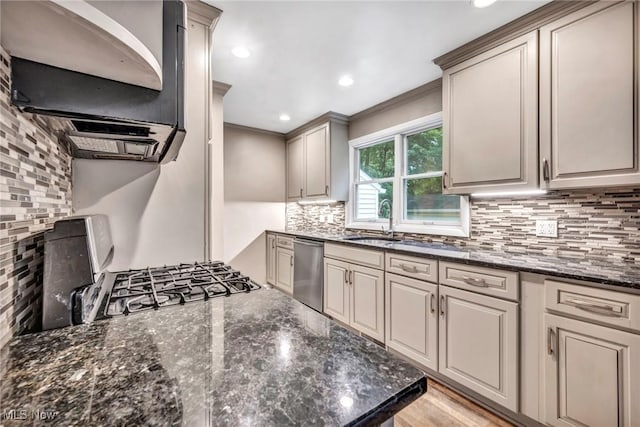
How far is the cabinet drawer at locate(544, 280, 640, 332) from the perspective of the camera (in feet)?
3.78

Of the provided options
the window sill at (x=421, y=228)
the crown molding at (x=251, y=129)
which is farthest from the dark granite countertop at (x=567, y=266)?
the crown molding at (x=251, y=129)

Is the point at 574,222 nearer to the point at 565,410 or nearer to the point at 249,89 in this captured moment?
the point at 565,410

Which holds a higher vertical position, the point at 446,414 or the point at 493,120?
the point at 493,120

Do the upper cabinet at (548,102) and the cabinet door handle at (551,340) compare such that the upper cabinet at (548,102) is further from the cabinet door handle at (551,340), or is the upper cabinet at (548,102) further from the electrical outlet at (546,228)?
the cabinet door handle at (551,340)

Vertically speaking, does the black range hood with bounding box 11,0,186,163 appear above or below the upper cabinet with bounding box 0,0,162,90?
below

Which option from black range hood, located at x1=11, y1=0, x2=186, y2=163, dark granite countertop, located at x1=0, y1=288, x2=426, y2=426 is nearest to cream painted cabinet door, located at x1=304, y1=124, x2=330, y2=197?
black range hood, located at x1=11, y1=0, x2=186, y2=163

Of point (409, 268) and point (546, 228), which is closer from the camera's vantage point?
point (546, 228)

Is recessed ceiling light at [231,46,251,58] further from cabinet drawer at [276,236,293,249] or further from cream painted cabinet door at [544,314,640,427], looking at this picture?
cream painted cabinet door at [544,314,640,427]

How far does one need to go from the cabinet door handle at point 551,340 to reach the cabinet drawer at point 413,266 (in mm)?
615

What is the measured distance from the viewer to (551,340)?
1.35 metres

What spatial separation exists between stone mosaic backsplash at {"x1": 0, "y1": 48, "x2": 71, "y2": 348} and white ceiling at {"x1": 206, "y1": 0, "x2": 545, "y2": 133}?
4.17 ft

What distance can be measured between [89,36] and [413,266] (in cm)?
196

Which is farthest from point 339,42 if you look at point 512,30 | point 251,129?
point 251,129

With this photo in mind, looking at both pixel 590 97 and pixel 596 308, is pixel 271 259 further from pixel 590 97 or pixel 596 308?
pixel 590 97
